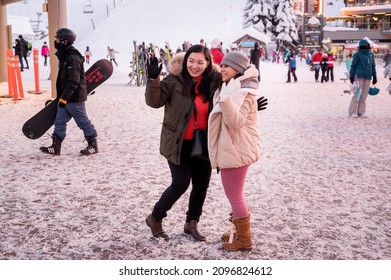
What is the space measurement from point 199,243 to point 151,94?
1194mm

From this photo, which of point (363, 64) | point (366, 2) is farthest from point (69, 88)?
point (366, 2)

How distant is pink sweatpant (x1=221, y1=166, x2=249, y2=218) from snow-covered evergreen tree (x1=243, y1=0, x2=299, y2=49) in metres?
52.7

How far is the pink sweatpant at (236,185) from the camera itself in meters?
3.10

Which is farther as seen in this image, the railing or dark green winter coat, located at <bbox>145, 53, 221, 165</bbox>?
the railing

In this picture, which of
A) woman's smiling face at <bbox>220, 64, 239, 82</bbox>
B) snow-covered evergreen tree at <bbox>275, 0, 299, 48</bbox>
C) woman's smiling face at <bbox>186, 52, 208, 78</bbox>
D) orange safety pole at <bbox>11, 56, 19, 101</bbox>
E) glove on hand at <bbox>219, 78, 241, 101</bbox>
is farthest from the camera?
snow-covered evergreen tree at <bbox>275, 0, 299, 48</bbox>

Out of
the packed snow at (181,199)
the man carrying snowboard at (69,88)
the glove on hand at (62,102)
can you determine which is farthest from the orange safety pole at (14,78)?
the glove on hand at (62,102)

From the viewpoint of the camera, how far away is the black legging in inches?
129

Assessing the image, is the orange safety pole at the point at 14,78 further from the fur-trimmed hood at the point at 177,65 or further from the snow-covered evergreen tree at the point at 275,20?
the snow-covered evergreen tree at the point at 275,20

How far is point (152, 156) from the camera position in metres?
6.35

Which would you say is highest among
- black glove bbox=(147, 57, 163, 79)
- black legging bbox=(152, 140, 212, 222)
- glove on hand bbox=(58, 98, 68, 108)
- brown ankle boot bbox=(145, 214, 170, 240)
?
black glove bbox=(147, 57, 163, 79)

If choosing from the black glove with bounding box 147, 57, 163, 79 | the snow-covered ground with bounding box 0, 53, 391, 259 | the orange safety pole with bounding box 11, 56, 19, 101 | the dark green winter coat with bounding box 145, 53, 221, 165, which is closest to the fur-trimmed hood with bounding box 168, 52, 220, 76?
the dark green winter coat with bounding box 145, 53, 221, 165

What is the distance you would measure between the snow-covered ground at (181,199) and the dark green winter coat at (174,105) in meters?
0.77

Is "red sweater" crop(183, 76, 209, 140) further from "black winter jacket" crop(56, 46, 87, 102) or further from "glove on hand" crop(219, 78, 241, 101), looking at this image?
"black winter jacket" crop(56, 46, 87, 102)

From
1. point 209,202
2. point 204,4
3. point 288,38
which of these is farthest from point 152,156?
point 204,4
